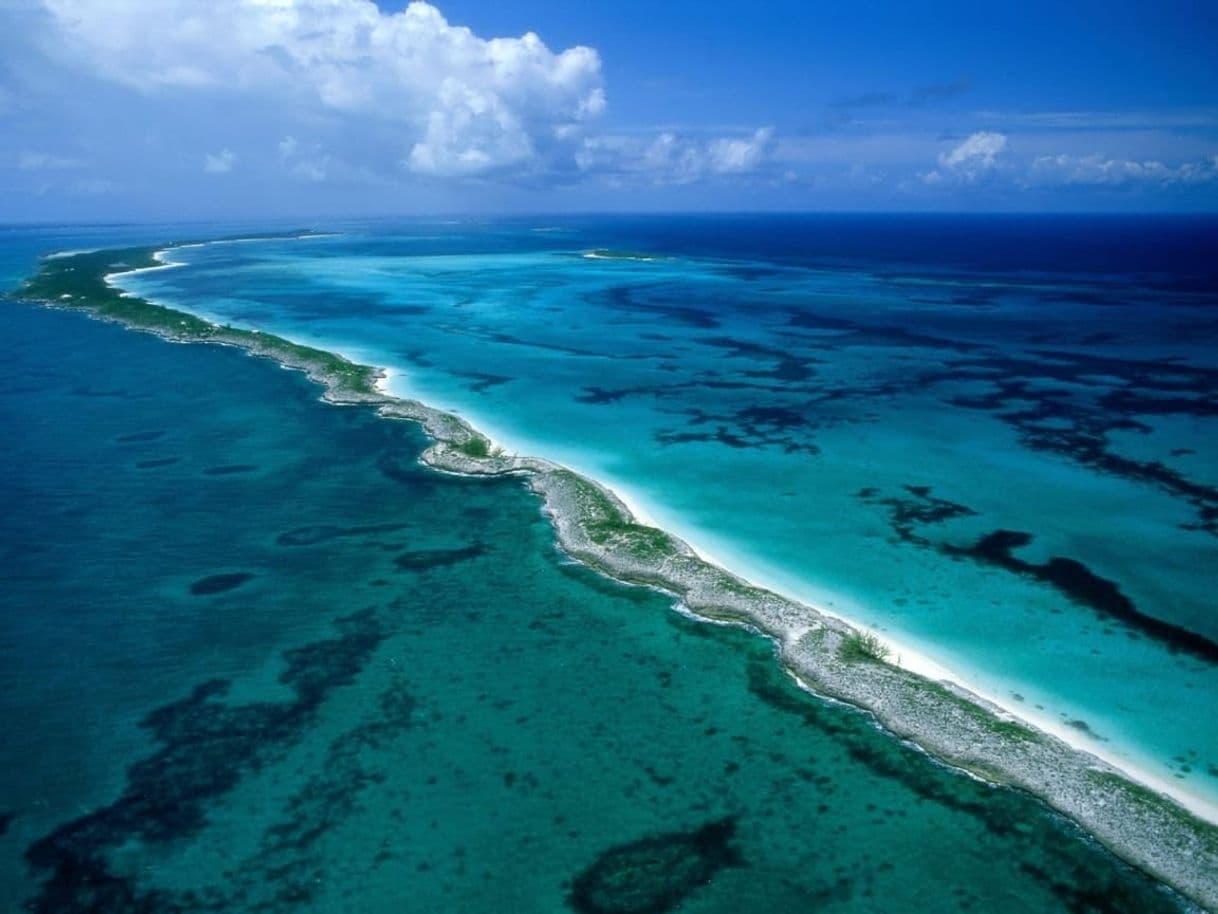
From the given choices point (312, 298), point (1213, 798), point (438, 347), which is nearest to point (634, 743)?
point (1213, 798)

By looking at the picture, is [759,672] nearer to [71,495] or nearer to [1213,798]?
[1213,798]

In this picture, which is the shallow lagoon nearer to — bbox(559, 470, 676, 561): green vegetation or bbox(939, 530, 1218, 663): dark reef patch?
bbox(559, 470, 676, 561): green vegetation

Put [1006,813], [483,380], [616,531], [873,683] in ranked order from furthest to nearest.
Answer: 1. [483,380]
2. [616,531]
3. [873,683]
4. [1006,813]

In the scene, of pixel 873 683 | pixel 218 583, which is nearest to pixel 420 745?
pixel 873 683

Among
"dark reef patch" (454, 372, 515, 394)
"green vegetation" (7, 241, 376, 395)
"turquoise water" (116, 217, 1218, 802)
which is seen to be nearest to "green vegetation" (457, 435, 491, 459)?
"turquoise water" (116, 217, 1218, 802)

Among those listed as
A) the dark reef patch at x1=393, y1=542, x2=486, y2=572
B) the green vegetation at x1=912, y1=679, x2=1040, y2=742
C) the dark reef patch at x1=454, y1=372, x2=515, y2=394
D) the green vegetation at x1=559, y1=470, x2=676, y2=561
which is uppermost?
the dark reef patch at x1=454, y1=372, x2=515, y2=394

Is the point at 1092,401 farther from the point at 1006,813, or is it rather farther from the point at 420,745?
the point at 420,745
